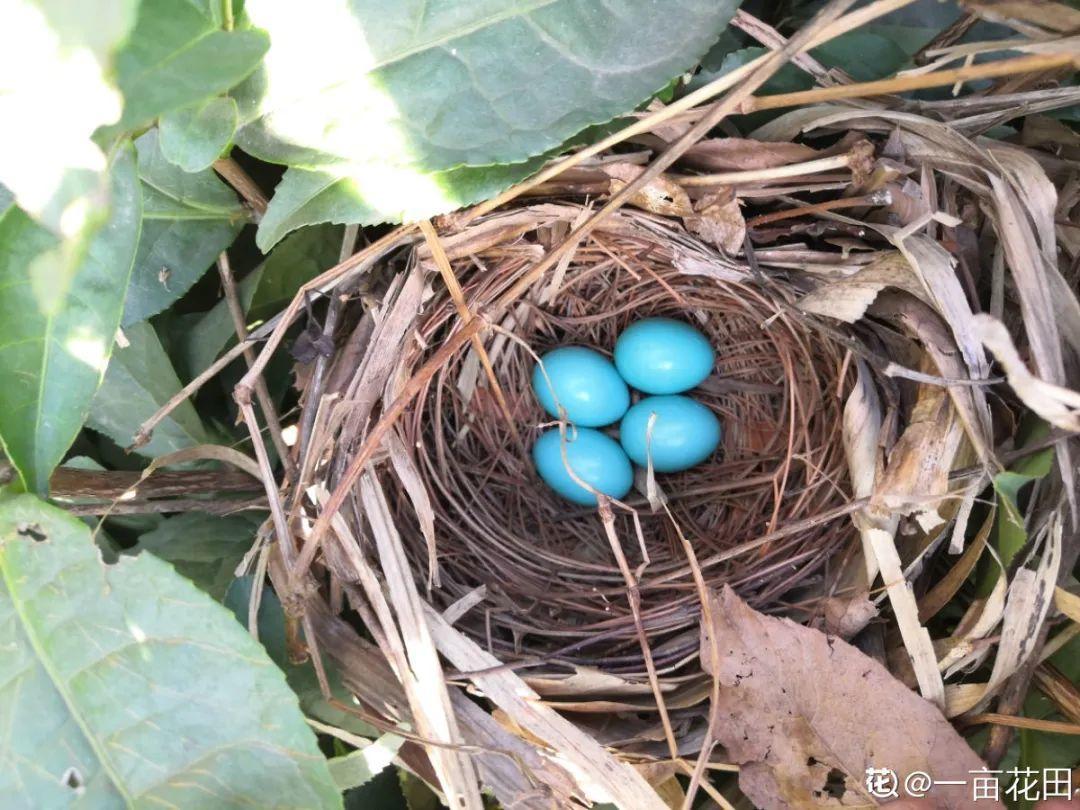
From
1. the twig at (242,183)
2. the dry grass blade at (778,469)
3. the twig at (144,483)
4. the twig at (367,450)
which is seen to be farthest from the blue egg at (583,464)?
the twig at (242,183)

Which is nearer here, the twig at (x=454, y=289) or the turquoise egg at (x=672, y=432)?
the twig at (x=454, y=289)

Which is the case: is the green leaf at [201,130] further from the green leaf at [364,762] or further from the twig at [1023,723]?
the twig at [1023,723]

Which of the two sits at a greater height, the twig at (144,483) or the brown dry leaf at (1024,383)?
the brown dry leaf at (1024,383)

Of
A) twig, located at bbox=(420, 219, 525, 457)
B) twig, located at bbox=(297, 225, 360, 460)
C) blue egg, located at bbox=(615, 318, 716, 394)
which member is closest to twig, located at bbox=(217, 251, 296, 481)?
twig, located at bbox=(297, 225, 360, 460)

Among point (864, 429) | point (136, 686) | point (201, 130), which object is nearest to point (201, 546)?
point (136, 686)

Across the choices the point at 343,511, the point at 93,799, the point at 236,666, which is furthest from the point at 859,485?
the point at 93,799

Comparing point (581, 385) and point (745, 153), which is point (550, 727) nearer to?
point (581, 385)

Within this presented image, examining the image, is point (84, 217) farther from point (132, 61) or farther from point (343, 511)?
point (343, 511)
